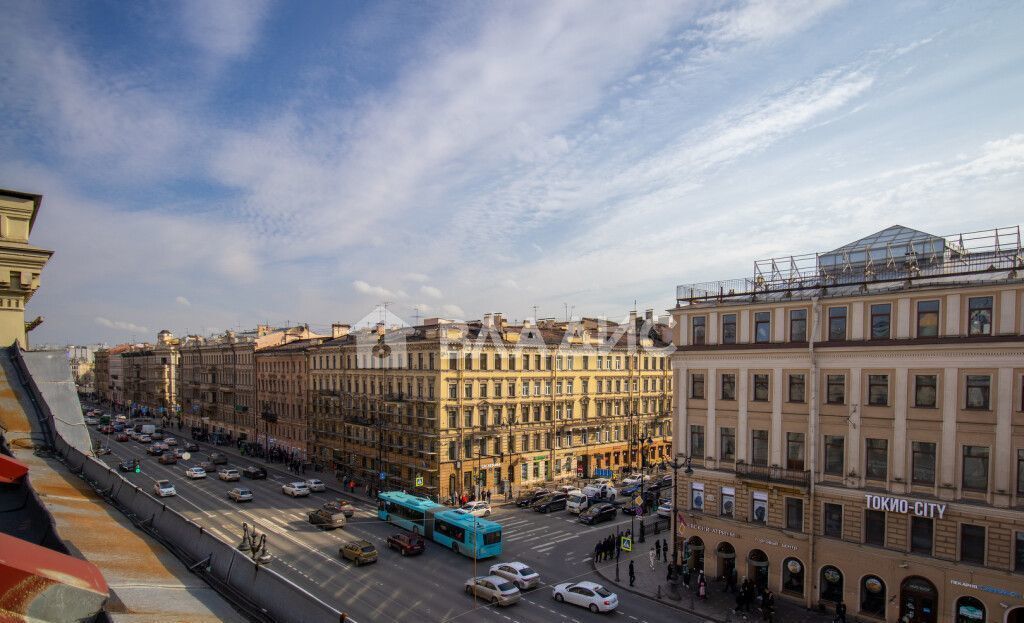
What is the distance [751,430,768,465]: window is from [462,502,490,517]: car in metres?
22.0

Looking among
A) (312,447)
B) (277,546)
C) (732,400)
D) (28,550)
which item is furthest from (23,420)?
(312,447)

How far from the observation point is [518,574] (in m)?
31.4

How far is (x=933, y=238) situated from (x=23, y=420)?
3778 cm

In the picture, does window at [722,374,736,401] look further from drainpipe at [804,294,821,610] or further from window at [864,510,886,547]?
window at [864,510,886,547]

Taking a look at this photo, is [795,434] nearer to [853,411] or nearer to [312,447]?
[853,411]

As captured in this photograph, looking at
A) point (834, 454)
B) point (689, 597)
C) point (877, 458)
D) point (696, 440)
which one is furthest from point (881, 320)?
point (689, 597)

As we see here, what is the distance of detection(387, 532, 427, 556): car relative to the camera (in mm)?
36219

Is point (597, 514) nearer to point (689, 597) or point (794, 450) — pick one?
point (689, 597)

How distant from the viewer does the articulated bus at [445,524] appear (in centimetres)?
3559

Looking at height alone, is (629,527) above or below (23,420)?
below

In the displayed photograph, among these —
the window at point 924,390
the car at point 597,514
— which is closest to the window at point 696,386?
the window at point 924,390

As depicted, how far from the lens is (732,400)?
32.5 meters

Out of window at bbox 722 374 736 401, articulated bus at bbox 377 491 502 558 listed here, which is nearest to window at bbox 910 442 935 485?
window at bbox 722 374 736 401

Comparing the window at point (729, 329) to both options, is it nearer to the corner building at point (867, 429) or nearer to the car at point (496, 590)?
the corner building at point (867, 429)
